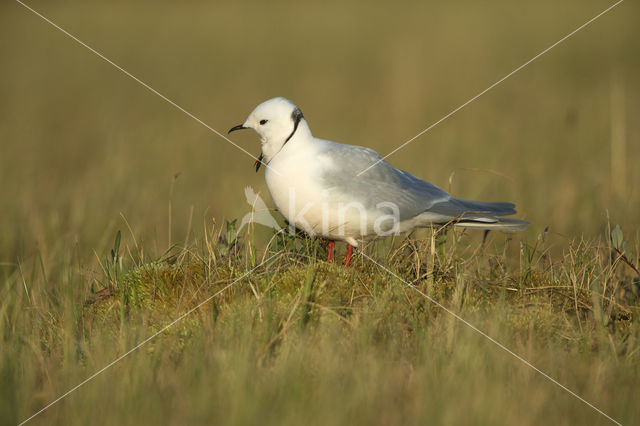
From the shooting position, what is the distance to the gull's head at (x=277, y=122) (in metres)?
3.99

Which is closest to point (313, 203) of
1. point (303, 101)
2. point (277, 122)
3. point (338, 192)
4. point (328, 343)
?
point (338, 192)

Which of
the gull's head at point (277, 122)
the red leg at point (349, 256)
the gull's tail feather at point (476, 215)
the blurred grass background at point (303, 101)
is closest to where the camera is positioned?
the red leg at point (349, 256)

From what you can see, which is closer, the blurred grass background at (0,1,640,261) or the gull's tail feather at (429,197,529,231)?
the gull's tail feather at (429,197,529,231)

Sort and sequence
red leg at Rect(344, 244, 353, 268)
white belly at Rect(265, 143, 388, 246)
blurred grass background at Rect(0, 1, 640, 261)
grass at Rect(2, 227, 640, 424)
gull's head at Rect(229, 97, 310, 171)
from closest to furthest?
grass at Rect(2, 227, 640, 424), red leg at Rect(344, 244, 353, 268), white belly at Rect(265, 143, 388, 246), gull's head at Rect(229, 97, 310, 171), blurred grass background at Rect(0, 1, 640, 261)

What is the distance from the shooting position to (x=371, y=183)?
13.3 ft

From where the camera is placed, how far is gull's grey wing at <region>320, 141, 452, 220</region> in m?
3.91

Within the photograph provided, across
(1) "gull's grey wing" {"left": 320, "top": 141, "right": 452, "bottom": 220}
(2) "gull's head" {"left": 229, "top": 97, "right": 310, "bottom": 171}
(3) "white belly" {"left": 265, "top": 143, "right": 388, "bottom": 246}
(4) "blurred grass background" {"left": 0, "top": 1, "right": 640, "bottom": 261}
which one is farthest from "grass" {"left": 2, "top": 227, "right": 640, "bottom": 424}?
(4) "blurred grass background" {"left": 0, "top": 1, "right": 640, "bottom": 261}

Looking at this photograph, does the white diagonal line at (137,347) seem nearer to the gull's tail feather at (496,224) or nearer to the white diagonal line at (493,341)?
the white diagonal line at (493,341)

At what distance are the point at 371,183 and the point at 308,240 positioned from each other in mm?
527

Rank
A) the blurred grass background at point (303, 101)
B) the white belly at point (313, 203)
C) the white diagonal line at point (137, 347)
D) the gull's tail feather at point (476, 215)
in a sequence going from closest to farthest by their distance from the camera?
the white diagonal line at point (137, 347) → the white belly at point (313, 203) → the gull's tail feather at point (476, 215) → the blurred grass background at point (303, 101)

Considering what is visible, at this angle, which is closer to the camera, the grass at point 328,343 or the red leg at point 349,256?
the grass at point 328,343

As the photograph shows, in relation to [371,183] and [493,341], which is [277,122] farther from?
A: [493,341]

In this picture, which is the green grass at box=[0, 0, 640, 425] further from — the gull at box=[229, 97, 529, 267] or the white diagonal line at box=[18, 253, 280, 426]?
the gull at box=[229, 97, 529, 267]

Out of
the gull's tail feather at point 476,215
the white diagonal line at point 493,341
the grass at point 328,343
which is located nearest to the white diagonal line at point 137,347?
the grass at point 328,343
